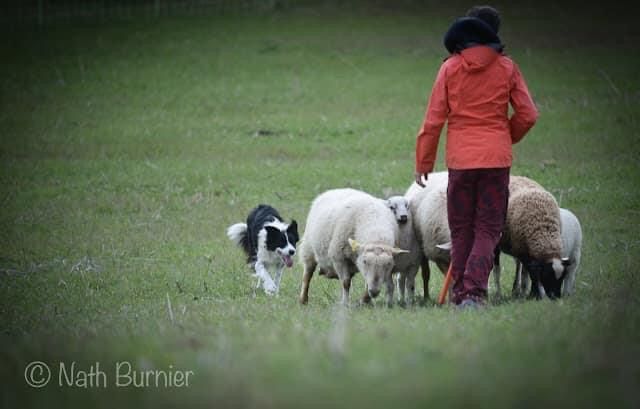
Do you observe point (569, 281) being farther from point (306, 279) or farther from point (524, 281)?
point (306, 279)

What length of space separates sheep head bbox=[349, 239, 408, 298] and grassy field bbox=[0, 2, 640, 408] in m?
0.54

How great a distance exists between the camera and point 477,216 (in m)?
9.13

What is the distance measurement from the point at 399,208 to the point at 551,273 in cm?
185

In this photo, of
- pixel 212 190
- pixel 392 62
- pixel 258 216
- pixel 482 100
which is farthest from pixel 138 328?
pixel 392 62

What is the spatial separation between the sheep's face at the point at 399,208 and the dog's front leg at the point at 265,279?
6.64ft

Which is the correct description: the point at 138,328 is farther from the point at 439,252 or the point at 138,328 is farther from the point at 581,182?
the point at 581,182

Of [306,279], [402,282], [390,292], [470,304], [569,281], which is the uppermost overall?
[470,304]

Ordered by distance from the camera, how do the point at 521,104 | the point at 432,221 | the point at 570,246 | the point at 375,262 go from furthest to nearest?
the point at 570,246 → the point at 432,221 → the point at 375,262 → the point at 521,104

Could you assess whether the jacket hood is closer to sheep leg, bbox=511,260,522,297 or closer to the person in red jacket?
the person in red jacket

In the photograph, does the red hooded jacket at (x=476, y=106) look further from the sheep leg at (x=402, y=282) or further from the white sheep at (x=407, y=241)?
the sheep leg at (x=402, y=282)

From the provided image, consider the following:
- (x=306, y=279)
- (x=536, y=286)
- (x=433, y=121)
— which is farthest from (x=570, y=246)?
(x=306, y=279)

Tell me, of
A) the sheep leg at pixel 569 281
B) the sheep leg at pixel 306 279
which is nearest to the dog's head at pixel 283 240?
the sheep leg at pixel 306 279

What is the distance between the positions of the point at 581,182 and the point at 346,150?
6787 mm

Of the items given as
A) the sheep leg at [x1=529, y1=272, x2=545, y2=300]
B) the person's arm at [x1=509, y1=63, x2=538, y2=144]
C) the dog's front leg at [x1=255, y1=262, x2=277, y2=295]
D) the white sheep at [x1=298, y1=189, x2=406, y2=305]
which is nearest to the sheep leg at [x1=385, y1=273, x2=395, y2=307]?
the white sheep at [x1=298, y1=189, x2=406, y2=305]
